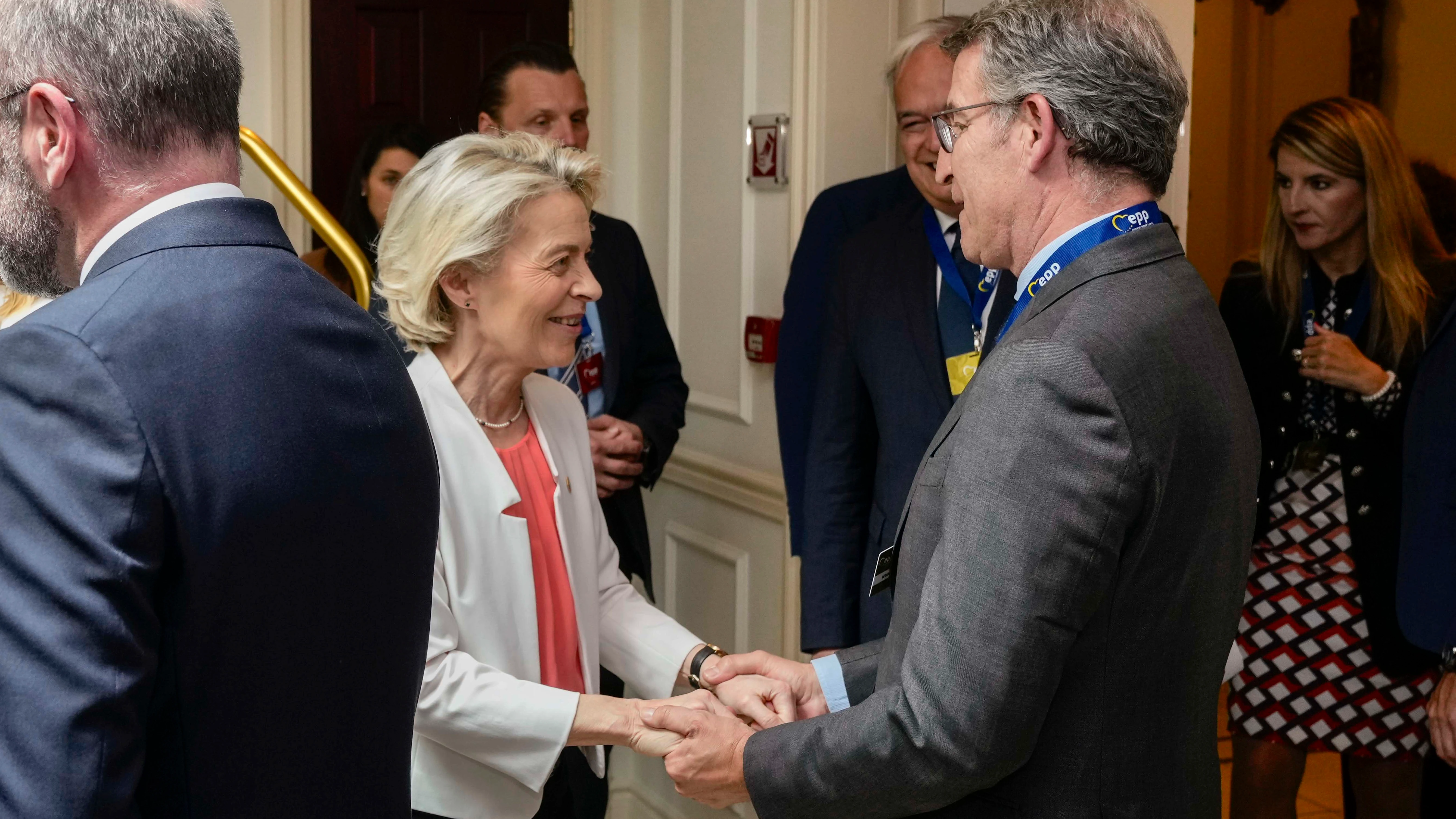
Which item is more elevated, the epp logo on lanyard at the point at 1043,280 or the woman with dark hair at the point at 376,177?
the woman with dark hair at the point at 376,177

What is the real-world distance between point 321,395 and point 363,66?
311 centimetres

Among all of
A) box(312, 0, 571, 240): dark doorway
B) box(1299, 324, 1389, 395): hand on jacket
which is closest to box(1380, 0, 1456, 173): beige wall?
box(1299, 324, 1389, 395): hand on jacket

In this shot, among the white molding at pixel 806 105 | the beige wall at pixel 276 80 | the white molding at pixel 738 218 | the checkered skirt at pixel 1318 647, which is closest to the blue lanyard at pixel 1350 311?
the checkered skirt at pixel 1318 647

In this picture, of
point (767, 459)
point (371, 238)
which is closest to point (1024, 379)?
point (767, 459)

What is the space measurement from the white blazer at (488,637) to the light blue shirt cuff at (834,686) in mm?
344

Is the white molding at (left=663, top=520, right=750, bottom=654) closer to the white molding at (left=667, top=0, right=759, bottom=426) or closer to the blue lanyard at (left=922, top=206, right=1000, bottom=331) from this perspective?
the white molding at (left=667, top=0, right=759, bottom=426)

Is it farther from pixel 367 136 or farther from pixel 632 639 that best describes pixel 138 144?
pixel 367 136

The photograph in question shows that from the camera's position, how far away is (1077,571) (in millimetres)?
1240

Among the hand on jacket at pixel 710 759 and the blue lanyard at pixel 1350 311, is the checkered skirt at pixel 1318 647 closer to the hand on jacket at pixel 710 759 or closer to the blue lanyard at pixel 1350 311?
the blue lanyard at pixel 1350 311

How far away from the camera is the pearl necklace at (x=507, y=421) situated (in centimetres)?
200

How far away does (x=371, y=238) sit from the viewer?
348 centimetres

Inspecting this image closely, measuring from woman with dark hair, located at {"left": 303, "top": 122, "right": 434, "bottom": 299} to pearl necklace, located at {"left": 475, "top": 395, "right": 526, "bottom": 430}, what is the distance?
5.22 feet

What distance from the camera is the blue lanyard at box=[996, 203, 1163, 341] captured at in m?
1.38

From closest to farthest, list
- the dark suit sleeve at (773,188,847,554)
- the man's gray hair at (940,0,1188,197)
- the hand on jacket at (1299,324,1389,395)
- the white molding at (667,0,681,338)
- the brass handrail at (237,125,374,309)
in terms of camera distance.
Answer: the man's gray hair at (940,0,1188,197)
the hand on jacket at (1299,324,1389,395)
the dark suit sleeve at (773,188,847,554)
the brass handrail at (237,125,374,309)
the white molding at (667,0,681,338)
